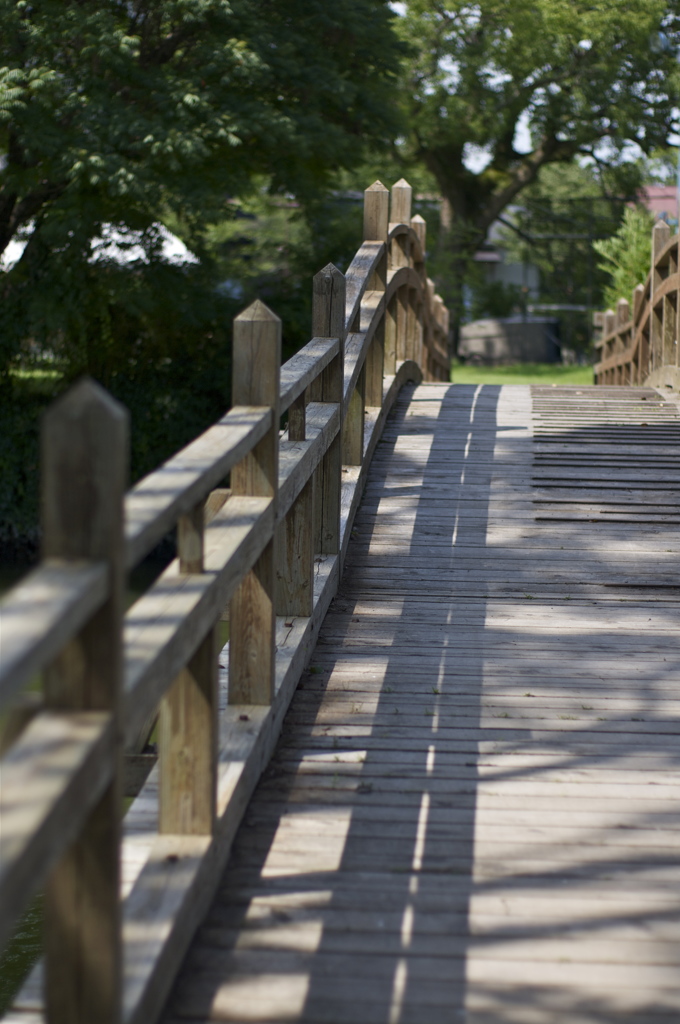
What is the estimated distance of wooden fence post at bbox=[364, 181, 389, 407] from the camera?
732 centimetres

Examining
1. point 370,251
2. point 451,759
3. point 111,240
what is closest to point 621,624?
point 451,759

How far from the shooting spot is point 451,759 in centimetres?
358

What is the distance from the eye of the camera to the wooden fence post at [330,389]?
16.1 ft

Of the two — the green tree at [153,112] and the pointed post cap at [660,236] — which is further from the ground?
the green tree at [153,112]

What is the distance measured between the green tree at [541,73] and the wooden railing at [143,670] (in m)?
21.2

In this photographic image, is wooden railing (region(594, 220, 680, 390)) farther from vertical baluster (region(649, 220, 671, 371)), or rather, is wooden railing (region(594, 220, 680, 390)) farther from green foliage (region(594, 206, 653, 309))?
green foliage (region(594, 206, 653, 309))

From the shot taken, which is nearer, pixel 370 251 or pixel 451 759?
pixel 451 759

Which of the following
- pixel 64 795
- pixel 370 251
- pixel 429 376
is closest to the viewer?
pixel 64 795

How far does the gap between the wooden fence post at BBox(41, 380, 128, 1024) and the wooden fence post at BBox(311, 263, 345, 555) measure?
311 centimetres

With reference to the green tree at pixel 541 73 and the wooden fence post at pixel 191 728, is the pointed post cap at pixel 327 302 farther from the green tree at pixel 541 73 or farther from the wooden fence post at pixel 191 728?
the green tree at pixel 541 73

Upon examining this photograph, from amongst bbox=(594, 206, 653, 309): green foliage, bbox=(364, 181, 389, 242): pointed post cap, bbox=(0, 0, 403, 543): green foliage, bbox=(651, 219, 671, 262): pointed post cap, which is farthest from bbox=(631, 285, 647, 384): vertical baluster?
bbox=(594, 206, 653, 309): green foliage

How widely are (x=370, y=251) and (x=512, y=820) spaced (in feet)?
15.2

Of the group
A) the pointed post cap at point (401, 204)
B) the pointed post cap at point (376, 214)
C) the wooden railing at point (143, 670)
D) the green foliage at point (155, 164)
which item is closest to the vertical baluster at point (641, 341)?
the pointed post cap at point (401, 204)

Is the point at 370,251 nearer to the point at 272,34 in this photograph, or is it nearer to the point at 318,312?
the point at 318,312
